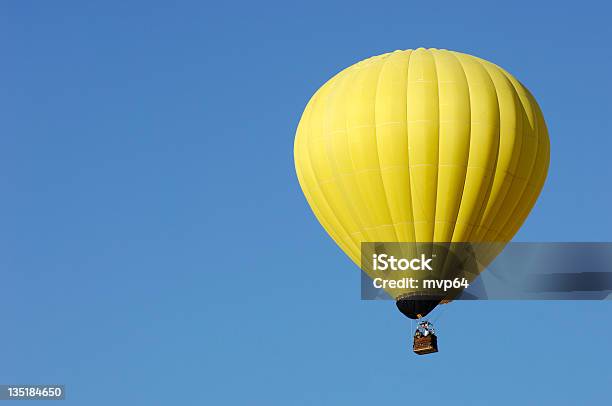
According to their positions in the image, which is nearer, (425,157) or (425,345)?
(425,157)

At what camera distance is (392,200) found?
137 ft

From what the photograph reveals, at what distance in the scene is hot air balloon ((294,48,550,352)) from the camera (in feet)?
137

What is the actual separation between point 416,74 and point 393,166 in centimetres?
226

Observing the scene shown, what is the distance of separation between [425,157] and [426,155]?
2.0 inches

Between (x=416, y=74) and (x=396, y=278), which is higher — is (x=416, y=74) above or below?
above

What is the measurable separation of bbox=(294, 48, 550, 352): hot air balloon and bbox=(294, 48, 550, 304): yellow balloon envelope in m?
0.02

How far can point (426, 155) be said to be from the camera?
4166 cm

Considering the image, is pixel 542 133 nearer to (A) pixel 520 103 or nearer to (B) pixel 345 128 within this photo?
(A) pixel 520 103

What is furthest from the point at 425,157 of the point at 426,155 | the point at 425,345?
the point at 425,345

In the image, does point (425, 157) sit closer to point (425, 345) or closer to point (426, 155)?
point (426, 155)

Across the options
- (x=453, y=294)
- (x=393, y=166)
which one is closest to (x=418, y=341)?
(x=453, y=294)

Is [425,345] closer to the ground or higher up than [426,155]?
closer to the ground

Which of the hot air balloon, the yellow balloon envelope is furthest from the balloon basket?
the yellow balloon envelope

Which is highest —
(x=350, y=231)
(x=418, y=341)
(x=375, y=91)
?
(x=375, y=91)
